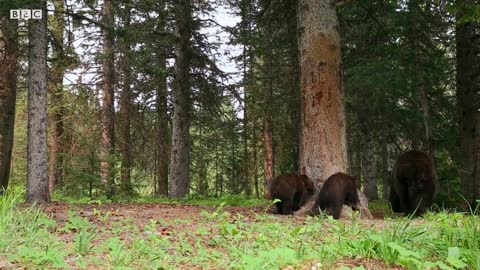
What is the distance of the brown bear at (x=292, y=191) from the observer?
9.24 metres

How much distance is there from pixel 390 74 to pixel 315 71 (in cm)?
371

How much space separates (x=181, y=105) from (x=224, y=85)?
1.96m

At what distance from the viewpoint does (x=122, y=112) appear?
18.3m

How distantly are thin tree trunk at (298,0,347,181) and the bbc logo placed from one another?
18.0 feet

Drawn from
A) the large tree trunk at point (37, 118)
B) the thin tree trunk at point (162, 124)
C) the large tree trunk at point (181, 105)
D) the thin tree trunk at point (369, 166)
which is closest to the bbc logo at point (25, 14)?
the large tree trunk at point (37, 118)

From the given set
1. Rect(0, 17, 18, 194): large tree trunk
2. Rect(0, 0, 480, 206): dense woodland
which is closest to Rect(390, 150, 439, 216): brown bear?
Rect(0, 0, 480, 206): dense woodland

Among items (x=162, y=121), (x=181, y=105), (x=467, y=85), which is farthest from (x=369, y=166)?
(x=162, y=121)

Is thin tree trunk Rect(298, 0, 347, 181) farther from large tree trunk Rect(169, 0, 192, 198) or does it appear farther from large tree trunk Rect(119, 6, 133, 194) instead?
large tree trunk Rect(119, 6, 133, 194)

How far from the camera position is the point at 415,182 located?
9414mm

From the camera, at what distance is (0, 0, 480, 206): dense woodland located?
367 inches

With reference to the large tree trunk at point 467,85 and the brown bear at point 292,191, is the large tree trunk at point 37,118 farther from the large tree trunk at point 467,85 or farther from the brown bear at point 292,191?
the large tree trunk at point 467,85

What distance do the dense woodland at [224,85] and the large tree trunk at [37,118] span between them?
0.08 ft

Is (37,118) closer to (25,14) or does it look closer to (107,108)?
(25,14)

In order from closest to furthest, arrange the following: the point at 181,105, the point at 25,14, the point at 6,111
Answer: the point at 25,14
the point at 6,111
the point at 181,105
